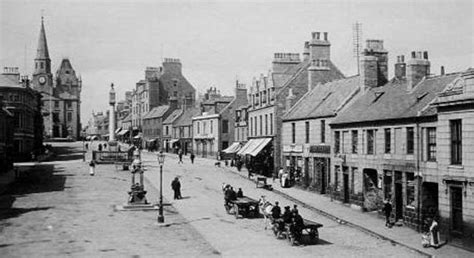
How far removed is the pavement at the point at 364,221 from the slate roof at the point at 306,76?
12340 mm

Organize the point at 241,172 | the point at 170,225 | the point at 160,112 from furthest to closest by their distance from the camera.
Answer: the point at 160,112
the point at 241,172
the point at 170,225

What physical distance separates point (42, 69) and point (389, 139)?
12990 cm

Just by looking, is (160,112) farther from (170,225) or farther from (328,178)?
(170,225)

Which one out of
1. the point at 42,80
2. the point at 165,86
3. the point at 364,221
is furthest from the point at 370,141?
the point at 42,80

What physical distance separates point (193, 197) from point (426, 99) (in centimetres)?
1758

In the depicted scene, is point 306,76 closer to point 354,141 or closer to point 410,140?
point 354,141

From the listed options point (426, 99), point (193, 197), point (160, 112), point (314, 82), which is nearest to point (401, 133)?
point (426, 99)

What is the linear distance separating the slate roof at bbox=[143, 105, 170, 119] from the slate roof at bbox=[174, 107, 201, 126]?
917 cm

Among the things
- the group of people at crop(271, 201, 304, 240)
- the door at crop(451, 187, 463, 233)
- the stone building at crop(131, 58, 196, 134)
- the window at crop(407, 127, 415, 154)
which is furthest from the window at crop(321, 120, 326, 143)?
the stone building at crop(131, 58, 196, 134)

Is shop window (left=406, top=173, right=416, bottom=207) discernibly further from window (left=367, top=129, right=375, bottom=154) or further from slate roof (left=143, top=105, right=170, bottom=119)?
slate roof (left=143, top=105, right=170, bottom=119)

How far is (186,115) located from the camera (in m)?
95.8

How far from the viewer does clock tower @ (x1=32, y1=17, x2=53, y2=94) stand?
469ft

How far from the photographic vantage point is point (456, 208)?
22.6 m

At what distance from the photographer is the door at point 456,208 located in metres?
22.5
